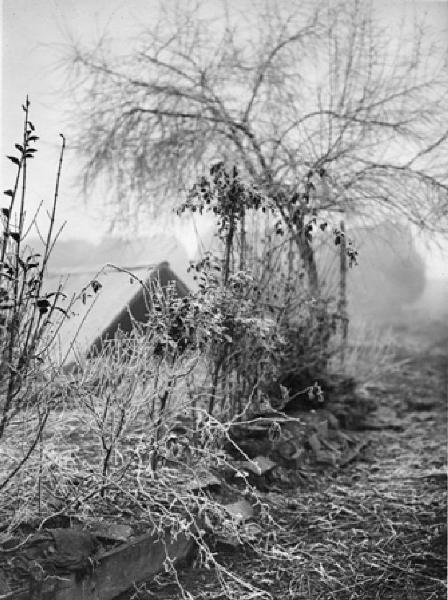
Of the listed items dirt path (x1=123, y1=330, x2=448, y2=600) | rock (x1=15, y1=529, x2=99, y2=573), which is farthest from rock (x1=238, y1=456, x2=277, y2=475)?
rock (x1=15, y1=529, x2=99, y2=573)

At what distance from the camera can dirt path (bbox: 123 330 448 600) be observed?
8.77ft

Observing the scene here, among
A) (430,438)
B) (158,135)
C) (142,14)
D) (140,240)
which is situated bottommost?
(430,438)

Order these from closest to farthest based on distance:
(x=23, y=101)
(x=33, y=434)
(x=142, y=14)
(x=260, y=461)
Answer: (x=33, y=434) → (x=23, y=101) → (x=142, y=14) → (x=260, y=461)

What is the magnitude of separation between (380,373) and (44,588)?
3.29 meters

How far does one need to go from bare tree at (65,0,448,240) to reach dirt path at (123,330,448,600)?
1282 mm

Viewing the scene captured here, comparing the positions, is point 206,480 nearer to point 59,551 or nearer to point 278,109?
point 59,551

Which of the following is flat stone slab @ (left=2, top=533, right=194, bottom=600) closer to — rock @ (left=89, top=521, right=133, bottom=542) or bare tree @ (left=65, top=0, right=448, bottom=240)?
rock @ (left=89, top=521, right=133, bottom=542)

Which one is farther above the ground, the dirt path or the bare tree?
the bare tree

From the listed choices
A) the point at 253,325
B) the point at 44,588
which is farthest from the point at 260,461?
the point at 44,588

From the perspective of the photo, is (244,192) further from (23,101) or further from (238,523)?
(238,523)

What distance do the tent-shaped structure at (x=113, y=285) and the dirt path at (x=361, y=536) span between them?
93 centimetres

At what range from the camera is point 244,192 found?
3.41 meters

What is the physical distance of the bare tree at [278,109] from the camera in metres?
3.44

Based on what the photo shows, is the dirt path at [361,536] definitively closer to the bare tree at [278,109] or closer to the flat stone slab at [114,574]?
the flat stone slab at [114,574]
